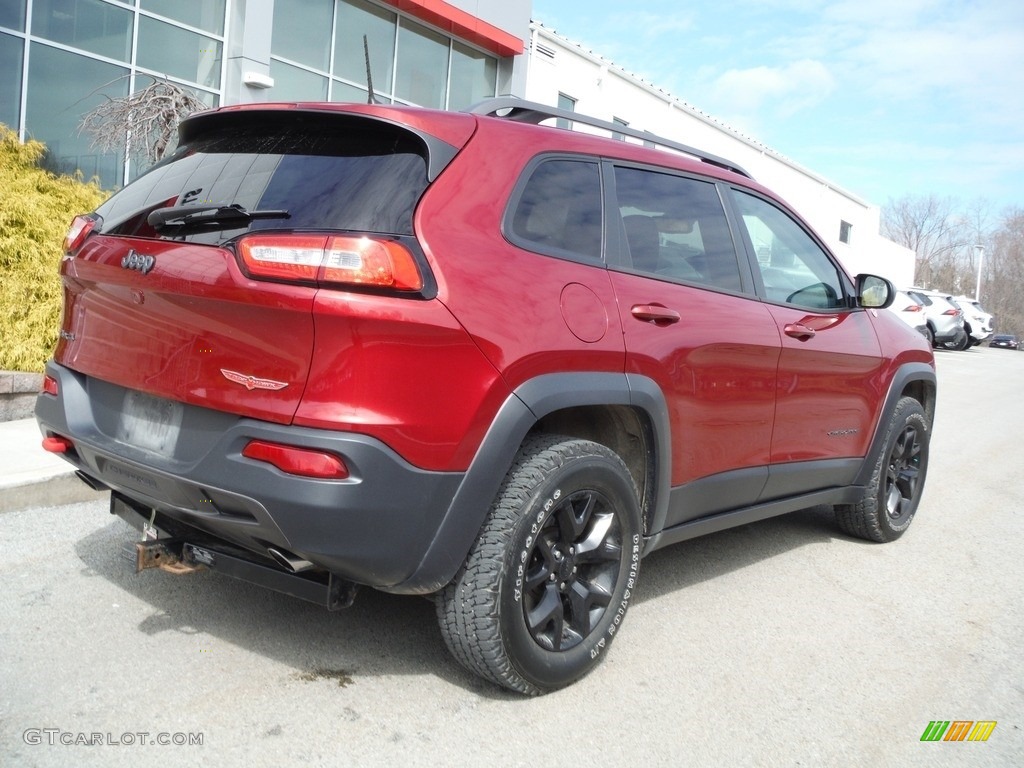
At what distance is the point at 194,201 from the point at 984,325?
33529 mm

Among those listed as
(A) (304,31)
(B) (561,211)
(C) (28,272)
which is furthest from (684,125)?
(B) (561,211)

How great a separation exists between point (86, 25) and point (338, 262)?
10905mm

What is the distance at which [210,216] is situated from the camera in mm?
2848

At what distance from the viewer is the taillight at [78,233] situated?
338cm

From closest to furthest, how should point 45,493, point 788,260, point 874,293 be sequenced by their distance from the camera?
1. point 788,260
2. point 45,493
3. point 874,293

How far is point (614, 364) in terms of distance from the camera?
129 inches

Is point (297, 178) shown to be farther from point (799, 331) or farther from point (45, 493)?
point (45, 493)

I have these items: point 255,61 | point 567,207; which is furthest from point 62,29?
point 567,207

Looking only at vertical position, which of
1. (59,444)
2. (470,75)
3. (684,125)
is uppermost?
(684,125)

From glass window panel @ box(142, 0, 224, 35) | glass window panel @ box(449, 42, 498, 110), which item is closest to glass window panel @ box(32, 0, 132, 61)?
glass window panel @ box(142, 0, 224, 35)

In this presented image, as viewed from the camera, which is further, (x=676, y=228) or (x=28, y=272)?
(x=28, y=272)

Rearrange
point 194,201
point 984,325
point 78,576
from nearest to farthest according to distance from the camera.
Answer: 1. point 194,201
2. point 78,576
3. point 984,325

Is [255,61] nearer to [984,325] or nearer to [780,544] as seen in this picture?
[780,544]

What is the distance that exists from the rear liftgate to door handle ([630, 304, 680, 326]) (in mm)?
1367
